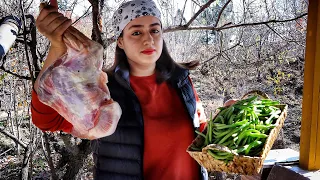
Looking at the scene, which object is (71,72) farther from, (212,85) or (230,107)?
(212,85)


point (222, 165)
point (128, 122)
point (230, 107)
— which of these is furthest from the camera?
point (230, 107)

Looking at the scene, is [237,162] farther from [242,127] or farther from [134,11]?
[134,11]

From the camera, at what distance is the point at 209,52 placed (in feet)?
24.3

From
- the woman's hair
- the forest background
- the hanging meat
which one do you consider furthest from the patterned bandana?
the forest background

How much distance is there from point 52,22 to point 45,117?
47 cm

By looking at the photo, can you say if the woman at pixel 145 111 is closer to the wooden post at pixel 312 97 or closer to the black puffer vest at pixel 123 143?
the black puffer vest at pixel 123 143

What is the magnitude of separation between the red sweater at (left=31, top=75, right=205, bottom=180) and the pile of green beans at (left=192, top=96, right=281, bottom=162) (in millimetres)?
139

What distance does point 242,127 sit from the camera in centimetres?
180

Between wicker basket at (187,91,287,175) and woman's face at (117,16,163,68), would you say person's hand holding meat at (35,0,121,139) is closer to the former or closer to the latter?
woman's face at (117,16,163,68)

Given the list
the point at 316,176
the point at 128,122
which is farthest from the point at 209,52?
the point at 128,122

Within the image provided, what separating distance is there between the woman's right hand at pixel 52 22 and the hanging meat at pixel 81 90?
48 mm

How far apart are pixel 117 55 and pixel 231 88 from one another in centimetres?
547

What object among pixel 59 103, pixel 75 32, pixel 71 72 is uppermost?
pixel 75 32

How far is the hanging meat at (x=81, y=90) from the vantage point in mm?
1410
